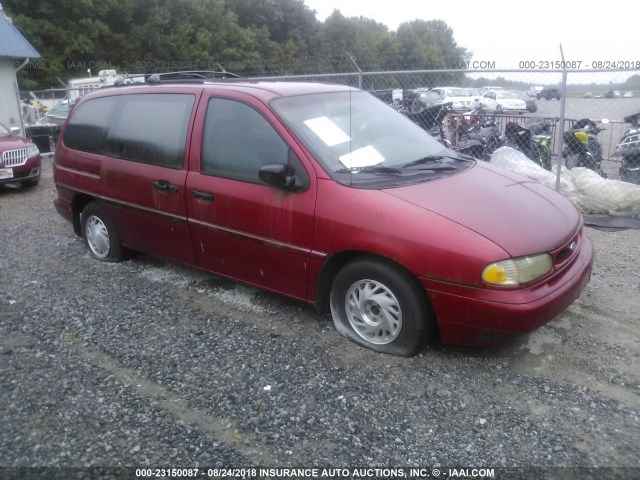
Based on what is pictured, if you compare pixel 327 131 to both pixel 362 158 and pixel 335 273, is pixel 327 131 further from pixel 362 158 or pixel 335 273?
pixel 335 273

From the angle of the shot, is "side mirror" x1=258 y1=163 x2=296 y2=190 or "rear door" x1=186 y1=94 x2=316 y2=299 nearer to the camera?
"side mirror" x1=258 y1=163 x2=296 y2=190

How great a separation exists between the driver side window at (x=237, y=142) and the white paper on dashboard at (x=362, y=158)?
1.41 feet

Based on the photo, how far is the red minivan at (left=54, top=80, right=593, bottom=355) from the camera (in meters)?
3.36

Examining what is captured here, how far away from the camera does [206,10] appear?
38594 mm

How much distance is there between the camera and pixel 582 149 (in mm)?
8734

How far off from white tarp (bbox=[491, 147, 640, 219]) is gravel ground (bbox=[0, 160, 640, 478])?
2472mm

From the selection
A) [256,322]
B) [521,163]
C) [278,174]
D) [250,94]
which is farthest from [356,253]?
[521,163]

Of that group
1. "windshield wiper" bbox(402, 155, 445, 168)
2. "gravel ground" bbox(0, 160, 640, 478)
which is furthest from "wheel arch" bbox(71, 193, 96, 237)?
"windshield wiper" bbox(402, 155, 445, 168)

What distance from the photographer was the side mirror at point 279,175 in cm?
382

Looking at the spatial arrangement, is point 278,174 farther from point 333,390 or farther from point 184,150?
point 333,390

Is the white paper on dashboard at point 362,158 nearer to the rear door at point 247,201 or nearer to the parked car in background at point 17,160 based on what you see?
the rear door at point 247,201

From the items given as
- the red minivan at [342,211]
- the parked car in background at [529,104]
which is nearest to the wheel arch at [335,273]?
the red minivan at [342,211]

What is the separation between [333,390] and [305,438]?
1.52 feet

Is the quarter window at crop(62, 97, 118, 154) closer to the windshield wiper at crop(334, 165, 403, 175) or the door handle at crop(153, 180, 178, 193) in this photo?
the door handle at crop(153, 180, 178, 193)
